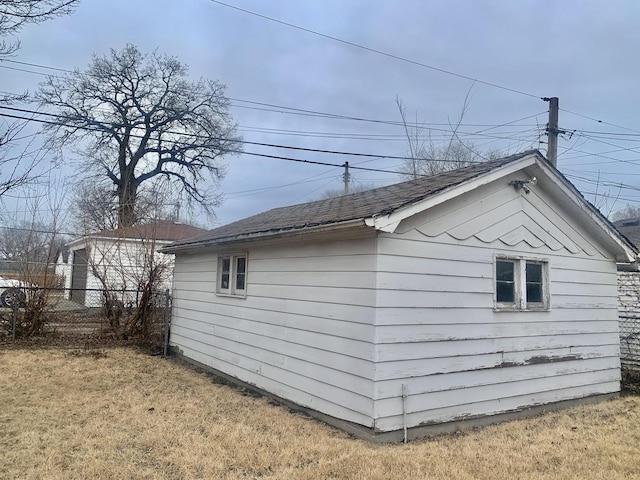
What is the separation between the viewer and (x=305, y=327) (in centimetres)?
604

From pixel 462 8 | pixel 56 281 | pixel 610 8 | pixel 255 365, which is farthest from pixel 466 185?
pixel 56 281

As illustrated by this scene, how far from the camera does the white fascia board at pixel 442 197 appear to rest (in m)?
4.69

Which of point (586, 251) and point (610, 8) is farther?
point (610, 8)

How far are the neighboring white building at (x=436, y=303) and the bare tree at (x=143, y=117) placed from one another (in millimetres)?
19083

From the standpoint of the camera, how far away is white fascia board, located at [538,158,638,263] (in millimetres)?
6398

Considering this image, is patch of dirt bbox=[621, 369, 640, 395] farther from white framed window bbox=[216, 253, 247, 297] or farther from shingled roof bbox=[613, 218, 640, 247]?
shingled roof bbox=[613, 218, 640, 247]

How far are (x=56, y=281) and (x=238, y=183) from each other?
18.4 metres

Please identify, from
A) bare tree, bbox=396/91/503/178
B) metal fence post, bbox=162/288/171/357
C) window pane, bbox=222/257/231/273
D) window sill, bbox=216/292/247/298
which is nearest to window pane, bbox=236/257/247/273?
window pane, bbox=222/257/231/273

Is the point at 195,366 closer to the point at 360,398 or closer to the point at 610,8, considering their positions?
the point at 360,398

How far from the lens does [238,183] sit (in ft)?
96.8

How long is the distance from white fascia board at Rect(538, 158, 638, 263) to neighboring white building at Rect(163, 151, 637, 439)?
2 centimetres

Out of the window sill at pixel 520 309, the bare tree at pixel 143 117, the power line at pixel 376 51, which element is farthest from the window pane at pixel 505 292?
the bare tree at pixel 143 117

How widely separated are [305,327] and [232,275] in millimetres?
2618

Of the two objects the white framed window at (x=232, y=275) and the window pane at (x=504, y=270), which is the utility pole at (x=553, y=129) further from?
the white framed window at (x=232, y=275)
